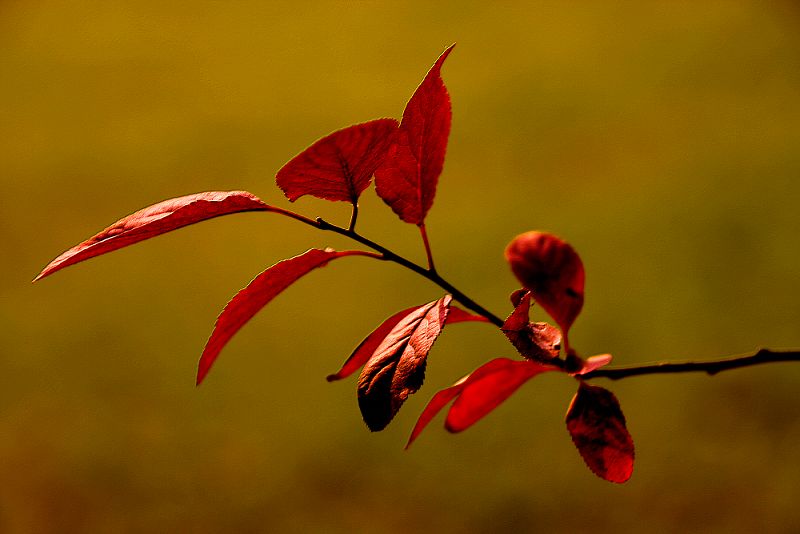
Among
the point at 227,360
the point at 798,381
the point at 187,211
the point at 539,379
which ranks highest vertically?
the point at 187,211

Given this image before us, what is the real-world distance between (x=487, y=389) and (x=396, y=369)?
0.15ft

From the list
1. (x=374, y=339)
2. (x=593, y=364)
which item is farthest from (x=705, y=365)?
(x=374, y=339)

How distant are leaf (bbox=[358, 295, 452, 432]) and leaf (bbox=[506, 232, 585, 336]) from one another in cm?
5

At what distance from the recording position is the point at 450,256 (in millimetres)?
2430

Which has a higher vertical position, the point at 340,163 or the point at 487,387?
the point at 340,163

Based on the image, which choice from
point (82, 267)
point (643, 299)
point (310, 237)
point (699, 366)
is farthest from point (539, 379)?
point (699, 366)

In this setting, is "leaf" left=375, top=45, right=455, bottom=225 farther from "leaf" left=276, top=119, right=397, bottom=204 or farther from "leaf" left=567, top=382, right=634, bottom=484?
"leaf" left=567, top=382, right=634, bottom=484

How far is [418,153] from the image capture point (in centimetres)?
38

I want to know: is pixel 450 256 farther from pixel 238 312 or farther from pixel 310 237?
pixel 238 312

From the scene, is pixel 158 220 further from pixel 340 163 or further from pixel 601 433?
pixel 601 433

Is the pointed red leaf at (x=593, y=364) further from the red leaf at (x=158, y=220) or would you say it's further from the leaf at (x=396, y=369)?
the red leaf at (x=158, y=220)

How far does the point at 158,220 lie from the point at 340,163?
0.09m

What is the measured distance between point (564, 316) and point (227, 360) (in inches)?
81.1

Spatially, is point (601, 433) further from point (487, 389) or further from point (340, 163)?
point (340, 163)
